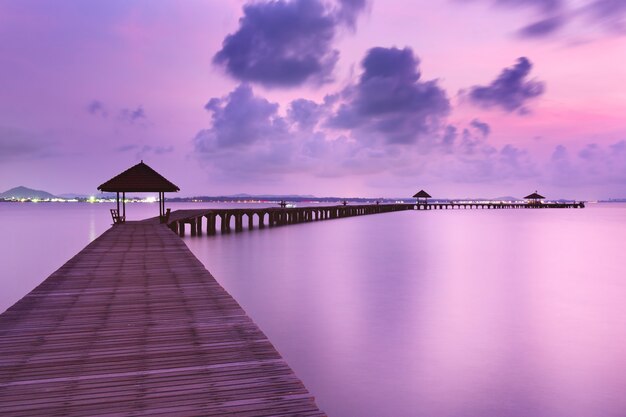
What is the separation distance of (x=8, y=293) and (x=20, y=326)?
1147 cm

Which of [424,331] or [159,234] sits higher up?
[159,234]

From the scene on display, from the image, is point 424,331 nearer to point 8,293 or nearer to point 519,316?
point 519,316

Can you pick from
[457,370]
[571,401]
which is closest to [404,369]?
[457,370]

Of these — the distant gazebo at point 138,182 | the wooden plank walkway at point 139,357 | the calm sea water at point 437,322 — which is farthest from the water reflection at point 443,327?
the distant gazebo at point 138,182

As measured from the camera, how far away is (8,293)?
14664 mm

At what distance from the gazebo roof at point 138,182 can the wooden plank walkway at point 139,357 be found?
1219 cm

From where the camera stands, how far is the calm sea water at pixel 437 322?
6348 mm

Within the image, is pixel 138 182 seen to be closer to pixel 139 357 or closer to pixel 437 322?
pixel 437 322

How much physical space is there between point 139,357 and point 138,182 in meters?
16.4

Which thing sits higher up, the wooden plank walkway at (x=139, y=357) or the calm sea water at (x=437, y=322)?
the wooden plank walkway at (x=139, y=357)

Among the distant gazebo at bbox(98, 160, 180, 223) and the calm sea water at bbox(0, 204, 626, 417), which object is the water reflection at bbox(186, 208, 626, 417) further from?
the distant gazebo at bbox(98, 160, 180, 223)

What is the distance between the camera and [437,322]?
33.7 feet

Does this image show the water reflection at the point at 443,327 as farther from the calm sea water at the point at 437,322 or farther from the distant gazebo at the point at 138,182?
the distant gazebo at the point at 138,182

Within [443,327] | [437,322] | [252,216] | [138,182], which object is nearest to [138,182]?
[138,182]
